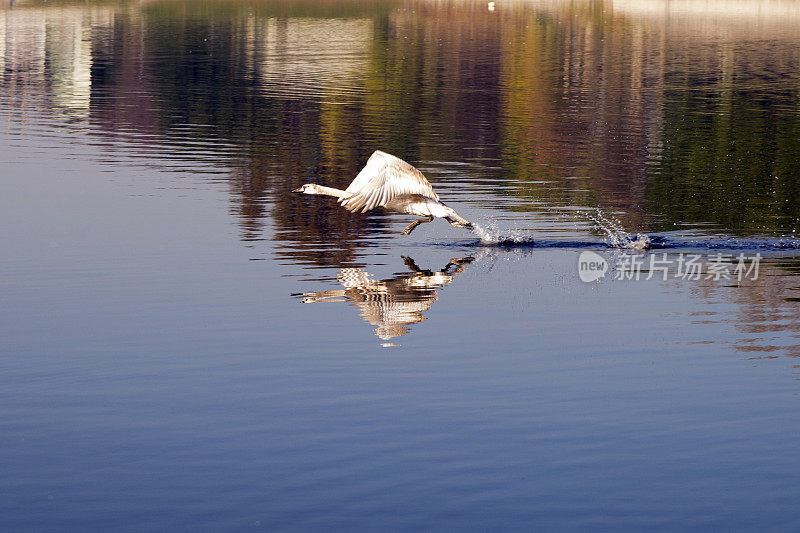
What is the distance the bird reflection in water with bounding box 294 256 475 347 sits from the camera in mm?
17531

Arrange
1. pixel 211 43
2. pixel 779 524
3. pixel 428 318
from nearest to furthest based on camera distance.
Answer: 1. pixel 779 524
2. pixel 428 318
3. pixel 211 43

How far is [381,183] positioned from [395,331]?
12.6 feet

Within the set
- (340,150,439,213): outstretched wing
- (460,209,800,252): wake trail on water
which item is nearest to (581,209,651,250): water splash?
(460,209,800,252): wake trail on water

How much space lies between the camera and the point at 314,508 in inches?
431

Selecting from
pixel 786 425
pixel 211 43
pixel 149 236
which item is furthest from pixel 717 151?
pixel 211 43

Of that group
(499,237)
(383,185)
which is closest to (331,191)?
(383,185)

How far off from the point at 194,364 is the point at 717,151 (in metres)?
28.3

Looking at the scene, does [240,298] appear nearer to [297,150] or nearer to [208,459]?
[208,459]

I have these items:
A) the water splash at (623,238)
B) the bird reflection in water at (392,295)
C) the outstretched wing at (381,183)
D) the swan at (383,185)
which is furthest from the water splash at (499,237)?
the outstretched wing at (381,183)

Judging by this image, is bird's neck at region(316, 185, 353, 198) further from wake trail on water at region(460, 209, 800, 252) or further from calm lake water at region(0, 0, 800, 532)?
wake trail on water at region(460, 209, 800, 252)

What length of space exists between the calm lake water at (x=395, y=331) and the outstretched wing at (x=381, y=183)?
1.41 metres

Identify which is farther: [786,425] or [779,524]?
[786,425]

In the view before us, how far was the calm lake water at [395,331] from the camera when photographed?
1142cm

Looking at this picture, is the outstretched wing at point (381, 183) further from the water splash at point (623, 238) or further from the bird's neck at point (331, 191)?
the water splash at point (623, 238)
